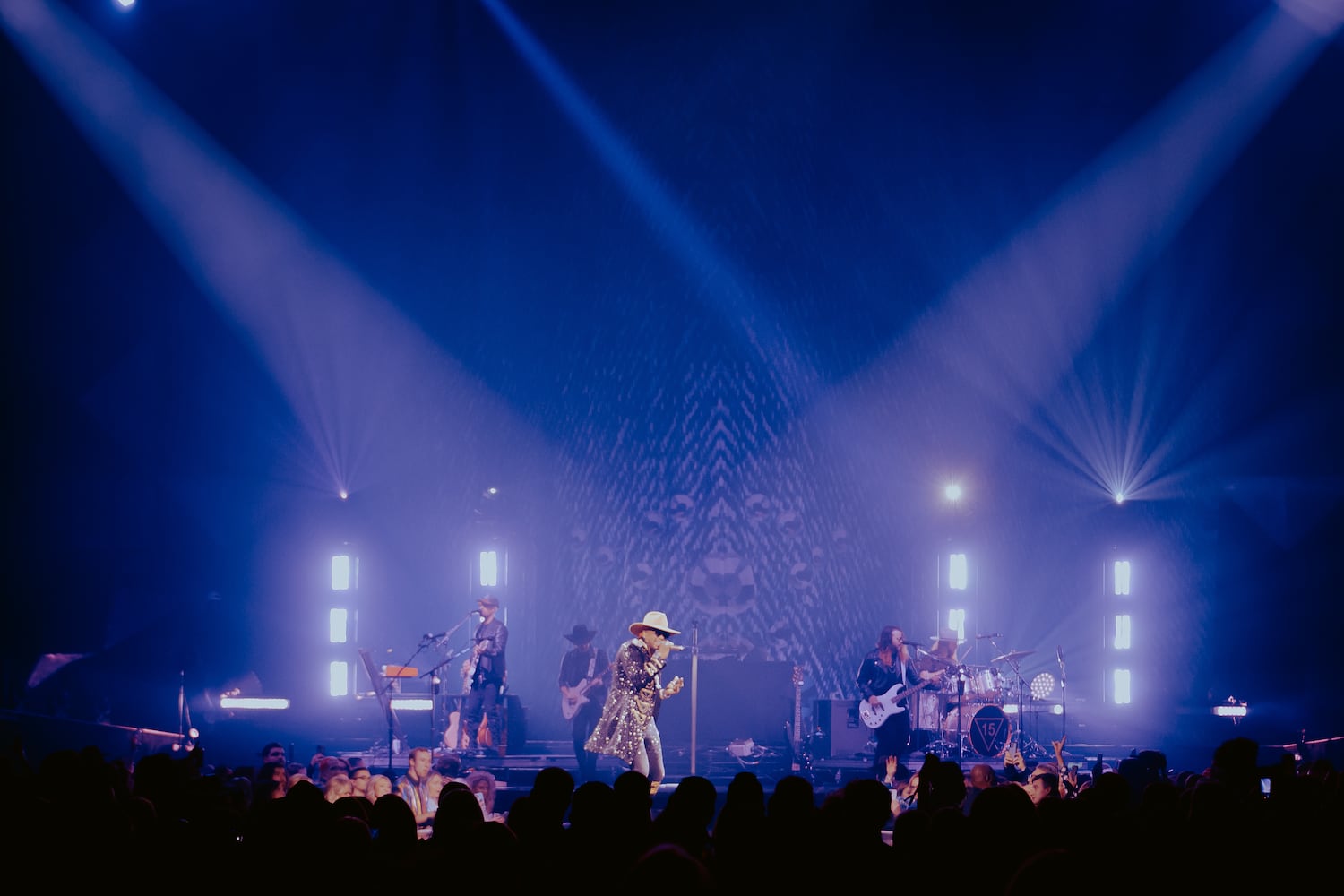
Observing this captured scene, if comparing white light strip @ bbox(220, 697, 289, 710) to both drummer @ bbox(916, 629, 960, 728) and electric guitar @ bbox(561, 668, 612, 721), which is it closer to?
electric guitar @ bbox(561, 668, 612, 721)

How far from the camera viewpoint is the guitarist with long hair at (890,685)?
15.8m

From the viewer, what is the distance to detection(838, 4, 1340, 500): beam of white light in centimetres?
2105

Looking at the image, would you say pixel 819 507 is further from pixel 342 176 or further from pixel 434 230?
pixel 342 176

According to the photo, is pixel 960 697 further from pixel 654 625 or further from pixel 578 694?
pixel 654 625

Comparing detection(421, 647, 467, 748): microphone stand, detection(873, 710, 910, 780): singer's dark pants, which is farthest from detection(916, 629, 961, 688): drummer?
detection(421, 647, 467, 748): microphone stand

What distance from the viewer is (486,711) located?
54.2ft

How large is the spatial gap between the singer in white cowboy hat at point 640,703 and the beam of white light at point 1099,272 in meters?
15.6

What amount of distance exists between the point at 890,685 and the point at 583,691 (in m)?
4.19

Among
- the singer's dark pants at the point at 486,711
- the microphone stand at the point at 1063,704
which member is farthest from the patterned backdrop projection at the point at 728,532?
the singer's dark pants at the point at 486,711

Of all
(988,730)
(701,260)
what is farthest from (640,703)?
(701,260)

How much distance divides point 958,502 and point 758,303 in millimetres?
6645

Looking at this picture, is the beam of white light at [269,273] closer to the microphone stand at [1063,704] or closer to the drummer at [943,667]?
the drummer at [943,667]

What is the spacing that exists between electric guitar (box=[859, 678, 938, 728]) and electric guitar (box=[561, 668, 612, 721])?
3.63m

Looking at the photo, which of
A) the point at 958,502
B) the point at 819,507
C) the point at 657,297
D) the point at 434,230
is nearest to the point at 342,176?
the point at 434,230
